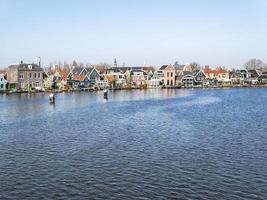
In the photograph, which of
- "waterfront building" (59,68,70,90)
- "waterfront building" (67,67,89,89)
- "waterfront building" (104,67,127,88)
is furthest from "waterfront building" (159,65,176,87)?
"waterfront building" (59,68,70,90)

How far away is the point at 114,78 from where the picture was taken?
420 feet

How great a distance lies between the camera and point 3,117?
44438 millimetres

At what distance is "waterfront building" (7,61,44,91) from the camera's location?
97.1 meters

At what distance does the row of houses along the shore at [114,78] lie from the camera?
3880 inches

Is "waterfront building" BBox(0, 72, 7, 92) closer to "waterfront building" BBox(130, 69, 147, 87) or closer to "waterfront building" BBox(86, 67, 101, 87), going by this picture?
"waterfront building" BBox(86, 67, 101, 87)

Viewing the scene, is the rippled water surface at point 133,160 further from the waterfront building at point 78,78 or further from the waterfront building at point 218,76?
the waterfront building at point 218,76

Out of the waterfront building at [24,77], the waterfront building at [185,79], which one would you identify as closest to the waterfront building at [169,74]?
the waterfront building at [185,79]

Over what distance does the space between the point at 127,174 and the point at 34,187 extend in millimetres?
4995

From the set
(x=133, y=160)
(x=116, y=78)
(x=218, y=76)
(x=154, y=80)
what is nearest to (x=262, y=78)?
(x=218, y=76)

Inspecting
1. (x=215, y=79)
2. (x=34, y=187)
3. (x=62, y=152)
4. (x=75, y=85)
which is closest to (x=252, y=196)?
(x=34, y=187)

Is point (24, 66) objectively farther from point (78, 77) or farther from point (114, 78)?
point (114, 78)

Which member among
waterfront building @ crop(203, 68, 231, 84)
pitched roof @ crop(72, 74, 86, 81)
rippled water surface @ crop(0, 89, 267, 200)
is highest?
waterfront building @ crop(203, 68, 231, 84)

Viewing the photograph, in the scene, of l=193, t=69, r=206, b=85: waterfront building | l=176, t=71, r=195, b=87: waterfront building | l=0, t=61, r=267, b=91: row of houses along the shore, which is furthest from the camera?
l=193, t=69, r=206, b=85: waterfront building

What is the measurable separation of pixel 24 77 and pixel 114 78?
123 feet
